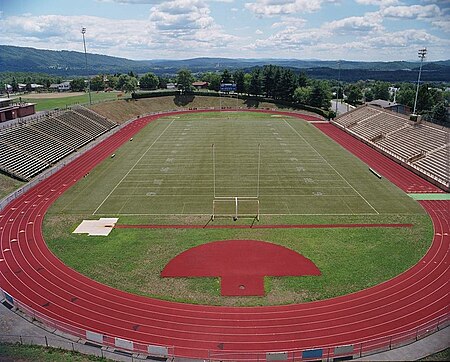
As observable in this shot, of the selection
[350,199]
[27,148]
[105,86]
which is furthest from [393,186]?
[105,86]

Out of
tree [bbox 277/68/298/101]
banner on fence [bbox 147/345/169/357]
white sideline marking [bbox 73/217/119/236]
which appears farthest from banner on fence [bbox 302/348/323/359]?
tree [bbox 277/68/298/101]

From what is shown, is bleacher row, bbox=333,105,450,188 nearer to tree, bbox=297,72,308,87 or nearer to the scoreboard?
tree, bbox=297,72,308,87

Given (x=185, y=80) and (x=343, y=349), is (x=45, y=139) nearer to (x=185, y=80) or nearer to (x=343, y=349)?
(x=343, y=349)

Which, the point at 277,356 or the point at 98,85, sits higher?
the point at 98,85

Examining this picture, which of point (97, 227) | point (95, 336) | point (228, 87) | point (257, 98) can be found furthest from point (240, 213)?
point (228, 87)

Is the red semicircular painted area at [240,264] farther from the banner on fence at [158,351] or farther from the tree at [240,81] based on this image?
the tree at [240,81]

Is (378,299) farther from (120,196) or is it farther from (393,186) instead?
(120,196)
